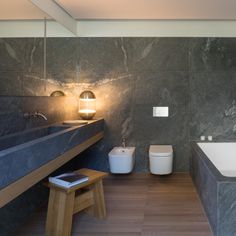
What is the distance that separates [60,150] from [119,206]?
1.09 metres

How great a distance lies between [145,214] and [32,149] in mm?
1497

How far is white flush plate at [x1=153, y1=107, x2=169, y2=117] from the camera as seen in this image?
4043mm

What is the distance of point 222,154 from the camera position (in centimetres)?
384

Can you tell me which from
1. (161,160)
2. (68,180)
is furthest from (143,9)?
(68,180)

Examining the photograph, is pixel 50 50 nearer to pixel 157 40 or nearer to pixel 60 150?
pixel 157 40

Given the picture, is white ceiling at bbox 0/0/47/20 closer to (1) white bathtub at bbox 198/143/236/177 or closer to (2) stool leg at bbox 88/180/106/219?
(2) stool leg at bbox 88/180/106/219

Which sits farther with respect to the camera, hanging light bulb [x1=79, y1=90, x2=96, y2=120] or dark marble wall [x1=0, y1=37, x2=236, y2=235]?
dark marble wall [x1=0, y1=37, x2=236, y2=235]

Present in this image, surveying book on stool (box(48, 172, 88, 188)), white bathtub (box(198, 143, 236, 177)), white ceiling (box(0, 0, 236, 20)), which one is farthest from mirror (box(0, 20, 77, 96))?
white bathtub (box(198, 143, 236, 177))

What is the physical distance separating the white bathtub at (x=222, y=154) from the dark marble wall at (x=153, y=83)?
8.1 inches

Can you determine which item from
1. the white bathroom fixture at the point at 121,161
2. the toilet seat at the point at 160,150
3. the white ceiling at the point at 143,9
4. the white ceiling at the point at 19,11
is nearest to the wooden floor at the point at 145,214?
the white bathroom fixture at the point at 121,161

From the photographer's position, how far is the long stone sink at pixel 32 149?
1.38 meters

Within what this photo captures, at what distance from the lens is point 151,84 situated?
404cm

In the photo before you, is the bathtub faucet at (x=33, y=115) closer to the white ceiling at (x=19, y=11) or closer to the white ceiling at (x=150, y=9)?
the white ceiling at (x=19, y=11)

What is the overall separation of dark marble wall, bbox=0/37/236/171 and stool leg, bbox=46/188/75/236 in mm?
2003
